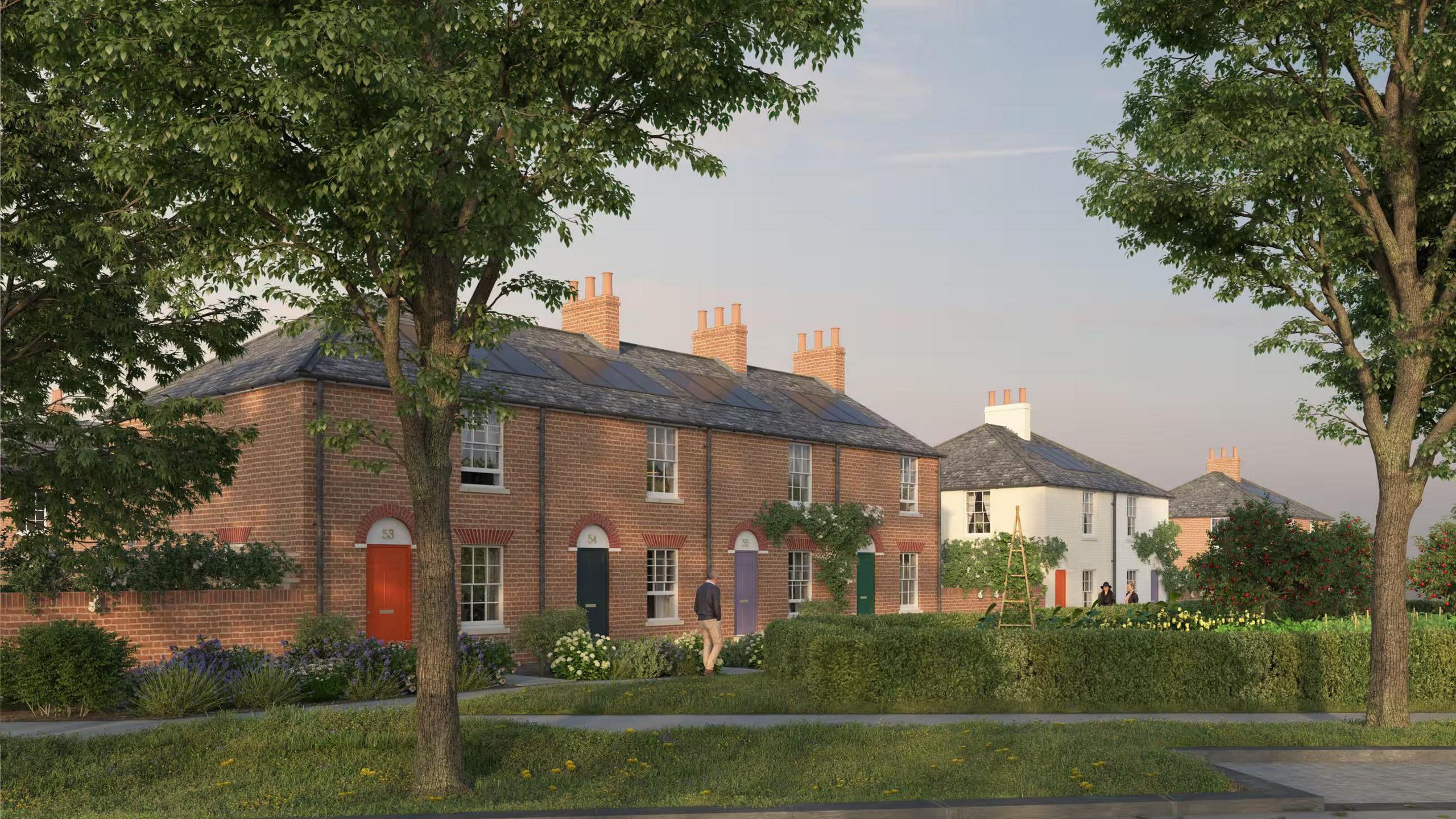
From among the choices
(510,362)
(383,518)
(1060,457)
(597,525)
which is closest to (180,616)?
(383,518)

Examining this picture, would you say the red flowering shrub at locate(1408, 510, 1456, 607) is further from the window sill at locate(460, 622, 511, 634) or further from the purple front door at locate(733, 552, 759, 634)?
the window sill at locate(460, 622, 511, 634)

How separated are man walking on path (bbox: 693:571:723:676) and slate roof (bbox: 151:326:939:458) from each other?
4.89 m

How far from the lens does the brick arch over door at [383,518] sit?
21531 millimetres

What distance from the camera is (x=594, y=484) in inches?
1030

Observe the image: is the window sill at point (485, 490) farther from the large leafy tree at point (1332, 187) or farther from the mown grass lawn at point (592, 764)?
the large leafy tree at point (1332, 187)

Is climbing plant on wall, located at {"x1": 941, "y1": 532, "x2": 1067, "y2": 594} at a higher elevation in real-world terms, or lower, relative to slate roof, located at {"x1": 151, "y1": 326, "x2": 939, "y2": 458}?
lower

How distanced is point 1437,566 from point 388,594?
25.1 metres

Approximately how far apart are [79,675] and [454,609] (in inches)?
303

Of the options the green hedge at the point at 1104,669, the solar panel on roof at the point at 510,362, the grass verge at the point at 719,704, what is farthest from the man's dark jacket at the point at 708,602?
the solar panel on roof at the point at 510,362

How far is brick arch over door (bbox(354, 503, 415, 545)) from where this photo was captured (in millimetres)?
21531

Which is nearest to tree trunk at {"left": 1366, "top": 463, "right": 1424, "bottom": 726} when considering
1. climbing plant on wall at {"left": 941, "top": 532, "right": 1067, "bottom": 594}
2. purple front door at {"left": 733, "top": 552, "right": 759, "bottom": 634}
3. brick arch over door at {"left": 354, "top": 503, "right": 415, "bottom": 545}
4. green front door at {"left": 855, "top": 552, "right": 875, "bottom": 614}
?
brick arch over door at {"left": 354, "top": 503, "right": 415, "bottom": 545}

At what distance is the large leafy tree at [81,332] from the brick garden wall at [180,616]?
296 centimetres

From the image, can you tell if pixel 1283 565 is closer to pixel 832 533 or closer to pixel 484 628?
pixel 832 533

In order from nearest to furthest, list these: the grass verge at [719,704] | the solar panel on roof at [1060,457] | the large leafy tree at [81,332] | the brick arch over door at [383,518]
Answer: the large leafy tree at [81,332] → the grass verge at [719,704] → the brick arch over door at [383,518] → the solar panel on roof at [1060,457]
